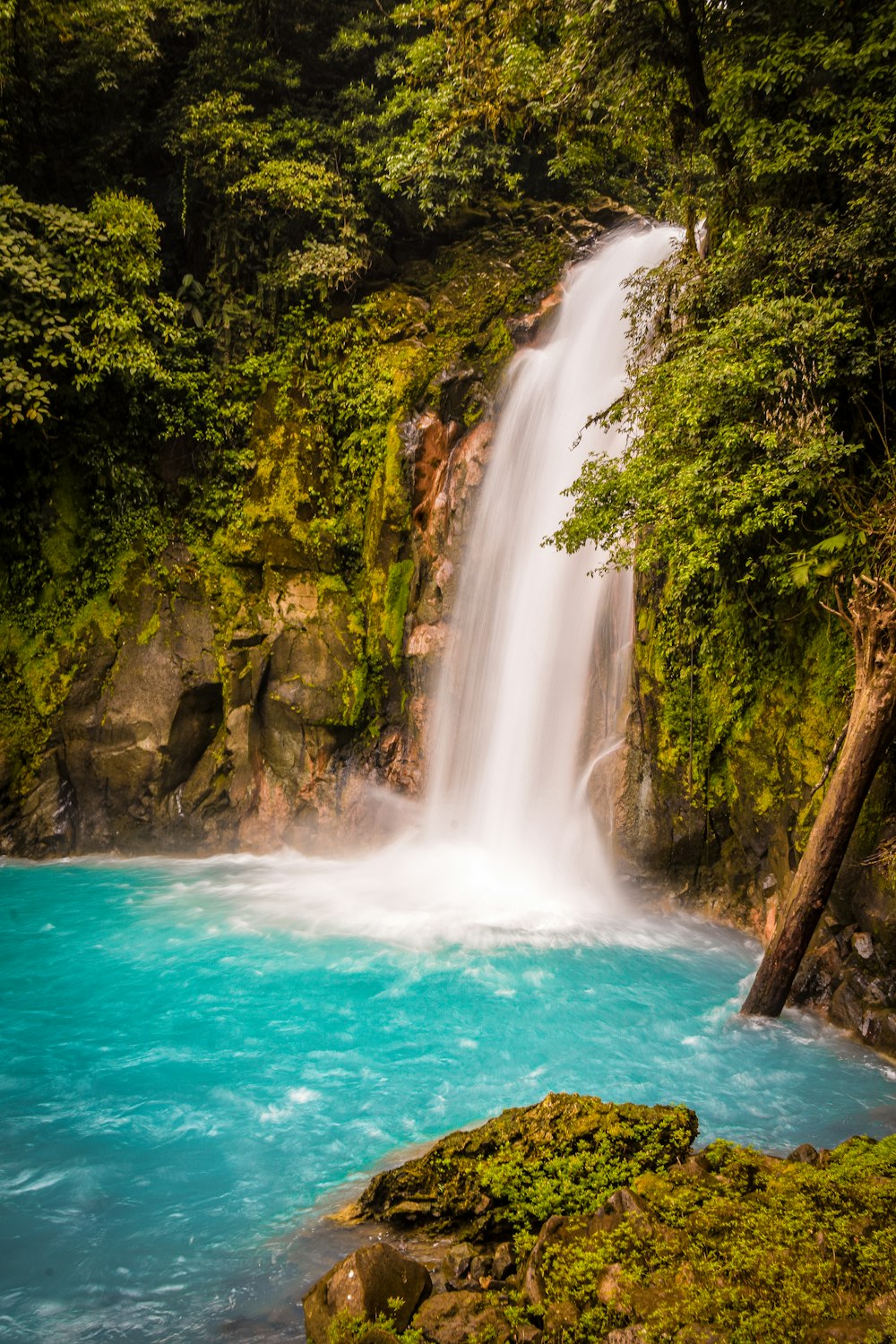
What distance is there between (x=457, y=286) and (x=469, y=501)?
4868 mm

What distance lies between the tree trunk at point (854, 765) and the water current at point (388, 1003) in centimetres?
100

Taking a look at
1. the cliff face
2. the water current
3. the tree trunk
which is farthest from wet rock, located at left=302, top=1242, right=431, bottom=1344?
the cliff face

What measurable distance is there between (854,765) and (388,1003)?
451cm

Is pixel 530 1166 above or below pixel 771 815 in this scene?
below

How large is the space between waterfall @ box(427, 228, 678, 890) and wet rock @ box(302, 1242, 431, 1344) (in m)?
6.73

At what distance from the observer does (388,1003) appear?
22.9 feet

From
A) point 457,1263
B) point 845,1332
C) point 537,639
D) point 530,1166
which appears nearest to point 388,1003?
point 530,1166

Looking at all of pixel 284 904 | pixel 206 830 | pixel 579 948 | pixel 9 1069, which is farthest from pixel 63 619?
pixel 579 948

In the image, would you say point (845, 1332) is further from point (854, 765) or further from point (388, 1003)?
point (388, 1003)

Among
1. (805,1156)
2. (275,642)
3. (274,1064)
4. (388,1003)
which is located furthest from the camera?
(275,642)

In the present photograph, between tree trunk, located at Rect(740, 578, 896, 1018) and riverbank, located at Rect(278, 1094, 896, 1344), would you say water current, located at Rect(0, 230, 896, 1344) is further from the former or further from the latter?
tree trunk, located at Rect(740, 578, 896, 1018)

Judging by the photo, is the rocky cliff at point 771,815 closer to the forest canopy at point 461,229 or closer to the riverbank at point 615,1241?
the forest canopy at point 461,229

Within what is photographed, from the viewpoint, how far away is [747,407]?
6.47 m

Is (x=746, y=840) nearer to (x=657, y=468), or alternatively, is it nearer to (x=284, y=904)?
(x=657, y=468)
